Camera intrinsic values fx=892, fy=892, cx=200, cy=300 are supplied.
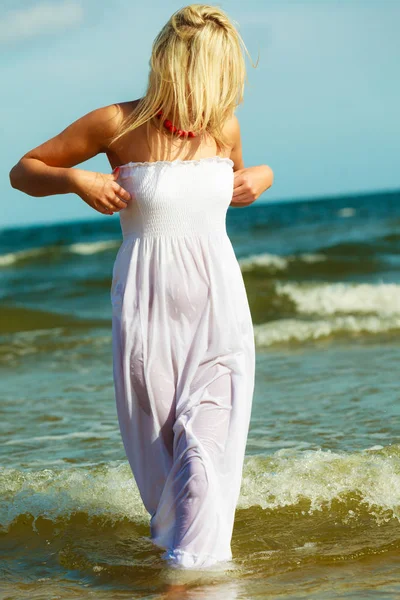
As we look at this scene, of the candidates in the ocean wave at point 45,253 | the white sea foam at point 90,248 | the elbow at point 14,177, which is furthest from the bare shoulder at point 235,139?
the white sea foam at point 90,248

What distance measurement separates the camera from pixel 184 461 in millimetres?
3111

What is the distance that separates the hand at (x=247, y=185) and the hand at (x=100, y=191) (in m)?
0.44

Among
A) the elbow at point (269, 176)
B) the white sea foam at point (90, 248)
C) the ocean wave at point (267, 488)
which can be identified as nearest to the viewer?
the elbow at point (269, 176)

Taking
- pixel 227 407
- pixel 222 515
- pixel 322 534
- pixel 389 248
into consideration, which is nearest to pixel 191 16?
pixel 227 407

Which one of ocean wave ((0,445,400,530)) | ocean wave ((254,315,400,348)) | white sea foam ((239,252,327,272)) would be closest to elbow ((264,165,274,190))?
ocean wave ((0,445,400,530))

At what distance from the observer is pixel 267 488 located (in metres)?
4.67

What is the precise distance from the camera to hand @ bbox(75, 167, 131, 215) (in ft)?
10.3

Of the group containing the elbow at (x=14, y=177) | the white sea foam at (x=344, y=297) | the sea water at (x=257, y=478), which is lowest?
the white sea foam at (x=344, y=297)

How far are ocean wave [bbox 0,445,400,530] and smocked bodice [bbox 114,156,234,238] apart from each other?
1864 millimetres

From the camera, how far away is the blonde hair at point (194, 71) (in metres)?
3.07

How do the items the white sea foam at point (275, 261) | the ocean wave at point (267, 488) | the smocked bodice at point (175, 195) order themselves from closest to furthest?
the smocked bodice at point (175, 195) < the ocean wave at point (267, 488) < the white sea foam at point (275, 261)

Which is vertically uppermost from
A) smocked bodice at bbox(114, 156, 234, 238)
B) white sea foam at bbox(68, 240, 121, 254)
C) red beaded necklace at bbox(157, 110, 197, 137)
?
red beaded necklace at bbox(157, 110, 197, 137)

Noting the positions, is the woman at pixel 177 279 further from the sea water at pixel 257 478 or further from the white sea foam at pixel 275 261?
the white sea foam at pixel 275 261

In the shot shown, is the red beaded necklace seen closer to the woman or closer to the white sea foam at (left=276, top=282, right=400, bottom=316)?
the woman
